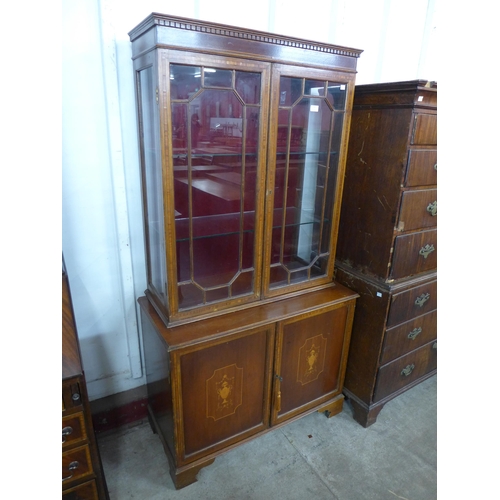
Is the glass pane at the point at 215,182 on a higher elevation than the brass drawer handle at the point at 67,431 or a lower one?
higher

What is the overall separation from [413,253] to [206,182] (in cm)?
98

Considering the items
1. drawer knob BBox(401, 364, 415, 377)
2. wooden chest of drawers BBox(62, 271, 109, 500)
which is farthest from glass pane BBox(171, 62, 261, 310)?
drawer knob BBox(401, 364, 415, 377)

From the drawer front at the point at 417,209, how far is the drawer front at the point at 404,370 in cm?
70

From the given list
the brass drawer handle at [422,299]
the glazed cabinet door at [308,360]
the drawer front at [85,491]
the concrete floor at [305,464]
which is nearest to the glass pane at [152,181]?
the glazed cabinet door at [308,360]

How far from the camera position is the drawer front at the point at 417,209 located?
149cm

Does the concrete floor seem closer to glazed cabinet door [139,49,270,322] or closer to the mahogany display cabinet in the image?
the mahogany display cabinet

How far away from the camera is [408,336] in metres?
1.78

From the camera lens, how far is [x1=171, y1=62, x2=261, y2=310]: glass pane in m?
1.19

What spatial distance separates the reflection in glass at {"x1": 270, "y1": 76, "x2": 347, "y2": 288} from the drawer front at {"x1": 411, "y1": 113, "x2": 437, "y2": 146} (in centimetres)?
29

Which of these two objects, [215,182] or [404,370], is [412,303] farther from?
[215,182]

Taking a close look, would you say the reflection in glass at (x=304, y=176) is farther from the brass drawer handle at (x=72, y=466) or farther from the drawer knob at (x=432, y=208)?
the brass drawer handle at (x=72, y=466)
